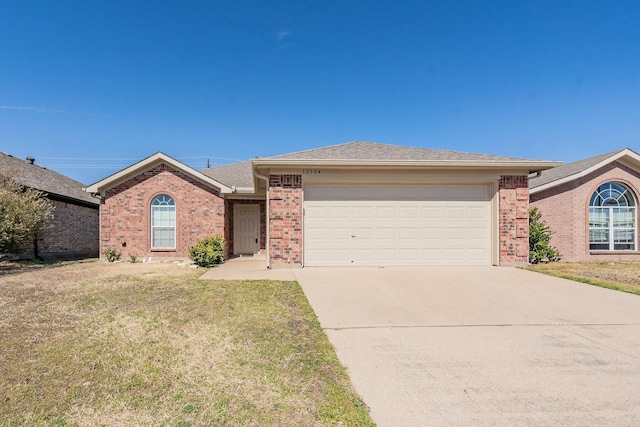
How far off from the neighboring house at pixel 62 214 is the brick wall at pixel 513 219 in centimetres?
1754

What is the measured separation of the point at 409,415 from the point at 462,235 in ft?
27.3

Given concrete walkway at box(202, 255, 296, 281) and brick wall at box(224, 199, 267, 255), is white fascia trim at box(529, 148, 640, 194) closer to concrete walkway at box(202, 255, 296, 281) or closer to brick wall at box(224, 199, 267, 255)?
concrete walkway at box(202, 255, 296, 281)

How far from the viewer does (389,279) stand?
762 cm

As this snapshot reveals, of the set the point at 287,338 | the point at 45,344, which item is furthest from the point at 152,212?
the point at 287,338

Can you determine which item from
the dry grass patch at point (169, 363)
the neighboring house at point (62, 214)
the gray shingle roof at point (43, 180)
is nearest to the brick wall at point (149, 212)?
the gray shingle roof at point (43, 180)

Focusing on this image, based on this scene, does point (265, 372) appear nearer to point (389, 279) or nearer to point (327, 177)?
point (389, 279)

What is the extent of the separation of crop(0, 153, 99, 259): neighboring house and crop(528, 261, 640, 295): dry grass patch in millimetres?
18781

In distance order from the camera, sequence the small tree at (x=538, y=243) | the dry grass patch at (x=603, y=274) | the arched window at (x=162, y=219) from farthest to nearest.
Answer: the arched window at (x=162, y=219), the small tree at (x=538, y=243), the dry grass patch at (x=603, y=274)

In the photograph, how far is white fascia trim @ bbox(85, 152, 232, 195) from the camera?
11.8 metres

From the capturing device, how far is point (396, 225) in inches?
380

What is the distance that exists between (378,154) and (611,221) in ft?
32.7

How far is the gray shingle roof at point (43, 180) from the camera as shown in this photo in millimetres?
13430

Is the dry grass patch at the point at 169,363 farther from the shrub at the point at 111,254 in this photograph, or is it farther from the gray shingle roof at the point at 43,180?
the gray shingle roof at the point at 43,180

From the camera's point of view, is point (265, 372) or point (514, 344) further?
point (514, 344)
